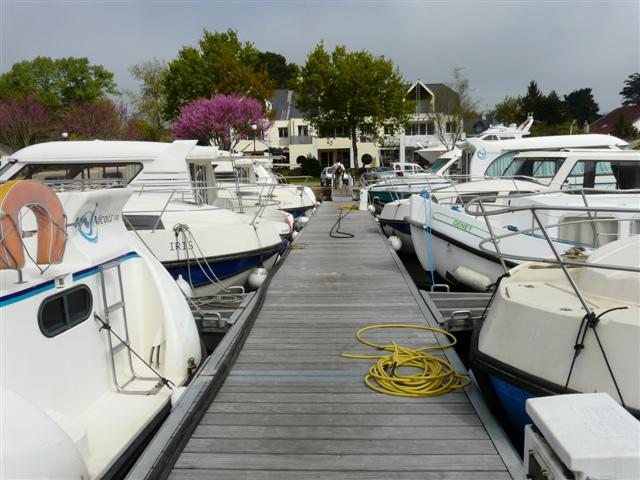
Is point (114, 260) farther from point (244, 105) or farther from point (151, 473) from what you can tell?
point (244, 105)

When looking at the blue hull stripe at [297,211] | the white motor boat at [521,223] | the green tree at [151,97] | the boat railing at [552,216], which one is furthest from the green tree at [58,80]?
the boat railing at [552,216]

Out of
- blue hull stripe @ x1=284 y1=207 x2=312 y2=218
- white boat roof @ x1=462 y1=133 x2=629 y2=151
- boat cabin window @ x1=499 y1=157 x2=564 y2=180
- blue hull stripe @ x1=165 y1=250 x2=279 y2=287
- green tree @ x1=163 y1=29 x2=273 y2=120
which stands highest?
green tree @ x1=163 y1=29 x2=273 y2=120

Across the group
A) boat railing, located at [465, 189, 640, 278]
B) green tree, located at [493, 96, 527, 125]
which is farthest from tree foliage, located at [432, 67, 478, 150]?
boat railing, located at [465, 189, 640, 278]

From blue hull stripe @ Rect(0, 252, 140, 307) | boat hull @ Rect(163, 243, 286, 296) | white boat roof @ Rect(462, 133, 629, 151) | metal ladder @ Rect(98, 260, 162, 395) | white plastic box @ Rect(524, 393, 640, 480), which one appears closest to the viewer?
white plastic box @ Rect(524, 393, 640, 480)

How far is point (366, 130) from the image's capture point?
134 feet

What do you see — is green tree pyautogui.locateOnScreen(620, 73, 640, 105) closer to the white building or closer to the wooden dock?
the white building

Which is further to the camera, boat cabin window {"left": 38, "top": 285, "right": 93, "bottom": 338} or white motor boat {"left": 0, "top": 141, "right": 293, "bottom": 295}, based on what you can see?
white motor boat {"left": 0, "top": 141, "right": 293, "bottom": 295}

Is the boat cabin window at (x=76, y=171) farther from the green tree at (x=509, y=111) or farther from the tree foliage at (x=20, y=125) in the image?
the green tree at (x=509, y=111)

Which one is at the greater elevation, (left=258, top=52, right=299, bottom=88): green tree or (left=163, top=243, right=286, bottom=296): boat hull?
(left=258, top=52, right=299, bottom=88): green tree

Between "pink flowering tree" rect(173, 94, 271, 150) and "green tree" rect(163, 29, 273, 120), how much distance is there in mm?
2861

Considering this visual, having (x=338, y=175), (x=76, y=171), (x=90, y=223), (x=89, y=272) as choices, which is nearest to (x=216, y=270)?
(x=76, y=171)

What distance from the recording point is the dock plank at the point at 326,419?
354 centimetres

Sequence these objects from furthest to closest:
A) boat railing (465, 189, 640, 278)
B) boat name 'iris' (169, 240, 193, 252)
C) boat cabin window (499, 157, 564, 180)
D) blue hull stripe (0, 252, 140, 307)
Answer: boat cabin window (499, 157, 564, 180) < boat name 'iris' (169, 240, 193, 252) < boat railing (465, 189, 640, 278) < blue hull stripe (0, 252, 140, 307)

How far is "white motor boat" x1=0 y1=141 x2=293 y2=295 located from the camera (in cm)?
Answer: 873
